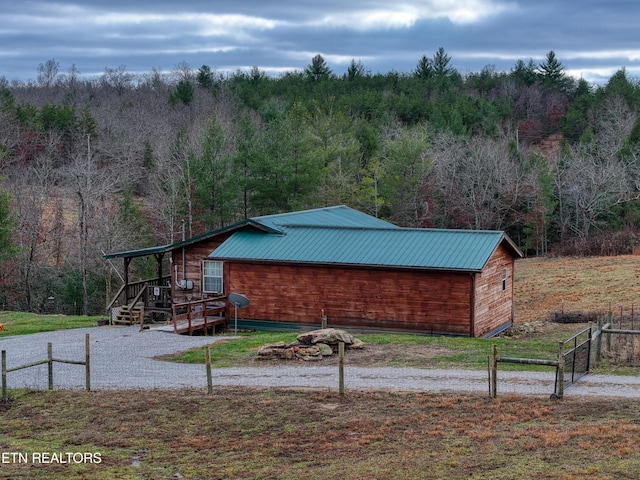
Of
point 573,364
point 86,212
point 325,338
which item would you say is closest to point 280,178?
point 86,212

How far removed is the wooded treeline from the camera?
47031 millimetres

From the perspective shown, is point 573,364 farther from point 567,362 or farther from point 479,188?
point 479,188

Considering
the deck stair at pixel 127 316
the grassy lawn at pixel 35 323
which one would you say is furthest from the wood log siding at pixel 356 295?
the grassy lawn at pixel 35 323

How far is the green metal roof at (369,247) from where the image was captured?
1061 inches

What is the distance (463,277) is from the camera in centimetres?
2639

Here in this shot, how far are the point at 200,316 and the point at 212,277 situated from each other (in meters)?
1.91

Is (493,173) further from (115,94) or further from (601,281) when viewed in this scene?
(115,94)

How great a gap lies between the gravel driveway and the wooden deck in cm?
275

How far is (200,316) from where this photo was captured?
29219 mm

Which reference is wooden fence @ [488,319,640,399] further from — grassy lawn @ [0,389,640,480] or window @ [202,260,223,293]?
window @ [202,260,223,293]

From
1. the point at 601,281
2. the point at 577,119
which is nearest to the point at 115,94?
the point at 577,119

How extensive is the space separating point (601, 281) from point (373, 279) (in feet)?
58.3

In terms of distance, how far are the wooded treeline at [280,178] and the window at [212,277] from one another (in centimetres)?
1216

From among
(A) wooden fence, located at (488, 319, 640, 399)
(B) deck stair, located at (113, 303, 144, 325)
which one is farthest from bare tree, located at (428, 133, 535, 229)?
(A) wooden fence, located at (488, 319, 640, 399)
